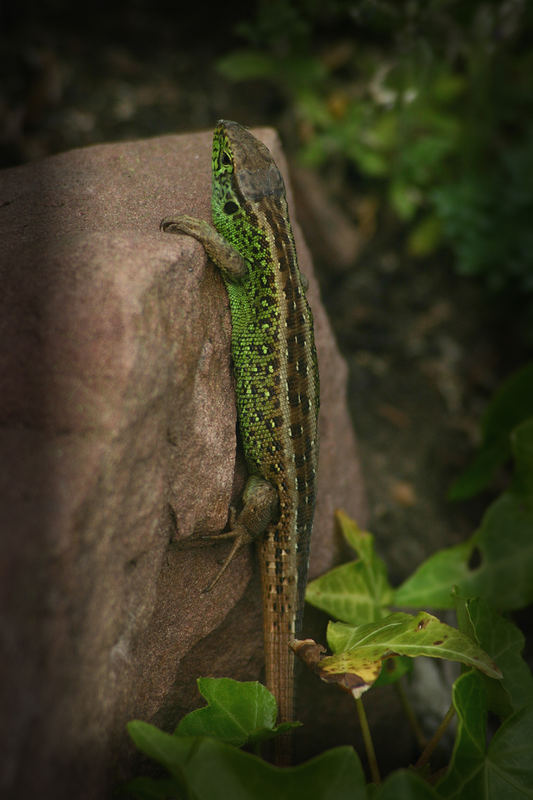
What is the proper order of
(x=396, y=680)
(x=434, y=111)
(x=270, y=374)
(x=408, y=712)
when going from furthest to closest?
(x=434, y=111) → (x=408, y=712) → (x=396, y=680) → (x=270, y=374)

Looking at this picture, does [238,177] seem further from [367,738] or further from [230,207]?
[367,738]

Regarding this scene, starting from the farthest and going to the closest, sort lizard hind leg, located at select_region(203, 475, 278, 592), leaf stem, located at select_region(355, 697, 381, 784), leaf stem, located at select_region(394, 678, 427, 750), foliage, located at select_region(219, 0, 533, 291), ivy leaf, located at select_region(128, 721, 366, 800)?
1. foliage, located at select_region(219, 0, 533, 291)
2. leaf stem, located at select_region(394, 678, 427, 750)
3. lizard hind leg, located at select_region(203, 475, 278, 592)
4. leaf stem, located at select_region(355, 697, 381, 784)
5. ivy leaf, located at select_region(128, 721, 366, 800)

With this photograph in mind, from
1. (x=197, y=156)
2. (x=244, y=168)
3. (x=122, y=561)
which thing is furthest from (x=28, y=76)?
(x=122, y=561)

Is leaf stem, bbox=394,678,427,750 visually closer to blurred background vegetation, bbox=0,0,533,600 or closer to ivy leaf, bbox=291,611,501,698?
ivy leaf, bbox=291,611,501,698

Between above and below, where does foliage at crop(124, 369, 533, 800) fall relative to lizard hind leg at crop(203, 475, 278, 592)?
below

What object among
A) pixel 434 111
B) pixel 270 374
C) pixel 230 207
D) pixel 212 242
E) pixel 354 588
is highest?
pixel 434 111

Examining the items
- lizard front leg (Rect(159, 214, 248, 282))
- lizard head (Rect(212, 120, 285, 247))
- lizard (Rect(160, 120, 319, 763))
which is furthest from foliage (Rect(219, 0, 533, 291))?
lizard front leg (Rect(159, 214, 248, 282))

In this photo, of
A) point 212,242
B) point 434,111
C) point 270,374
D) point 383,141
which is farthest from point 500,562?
point 434,111

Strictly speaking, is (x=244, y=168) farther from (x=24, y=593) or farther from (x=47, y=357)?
(x=24, y=593)
